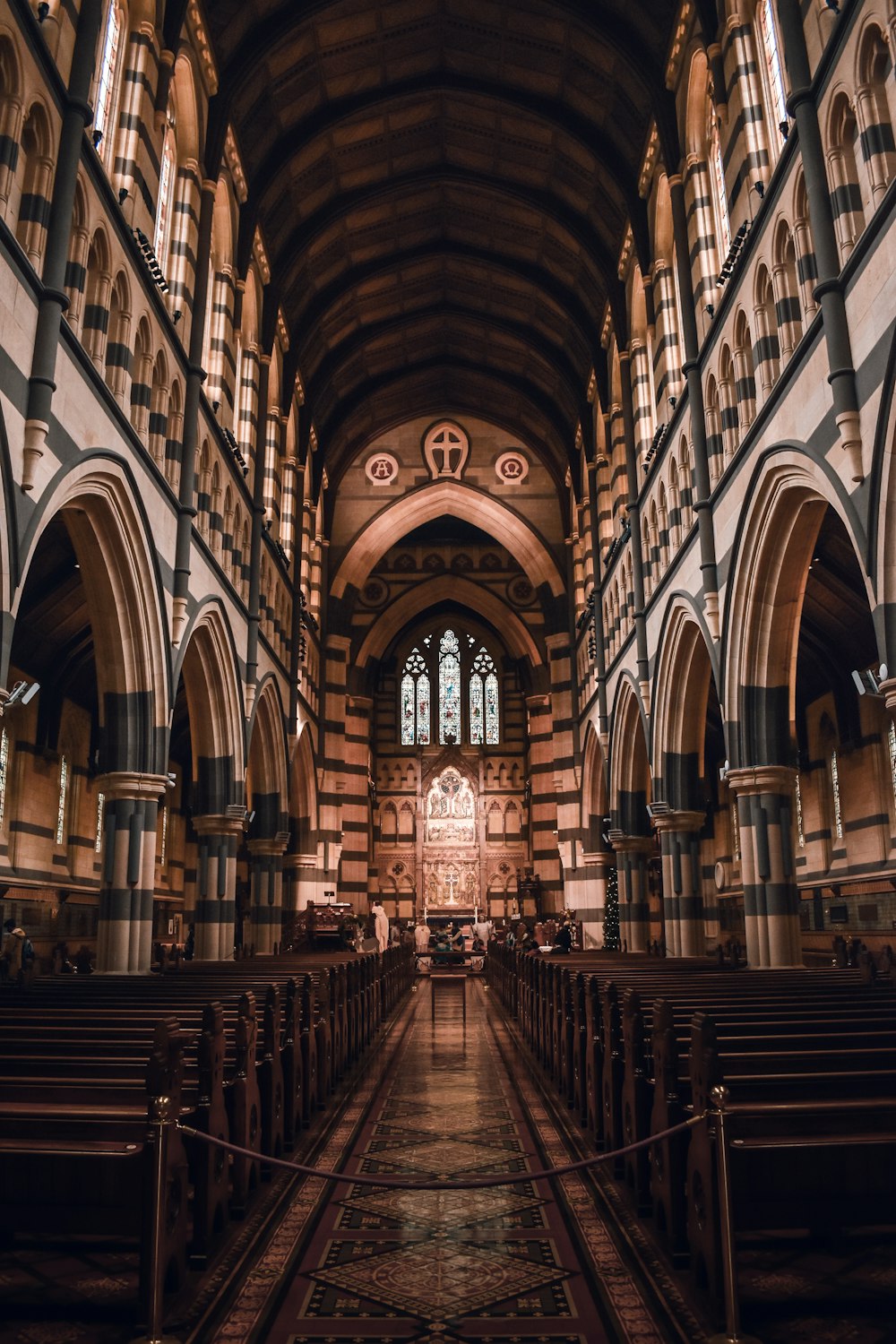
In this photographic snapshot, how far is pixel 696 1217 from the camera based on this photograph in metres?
4.94

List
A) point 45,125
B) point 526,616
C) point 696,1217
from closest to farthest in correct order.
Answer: point 696,1217, point 45,125, point 526,616

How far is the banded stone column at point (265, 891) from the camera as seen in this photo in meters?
23.9

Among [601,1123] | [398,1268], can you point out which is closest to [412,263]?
[601,1123]

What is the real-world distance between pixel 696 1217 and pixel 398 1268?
152 centimetres

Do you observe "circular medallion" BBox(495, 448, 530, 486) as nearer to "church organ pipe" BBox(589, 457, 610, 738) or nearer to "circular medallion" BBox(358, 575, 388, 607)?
"church organ pipe" BBox(589, 457, 610, 738)

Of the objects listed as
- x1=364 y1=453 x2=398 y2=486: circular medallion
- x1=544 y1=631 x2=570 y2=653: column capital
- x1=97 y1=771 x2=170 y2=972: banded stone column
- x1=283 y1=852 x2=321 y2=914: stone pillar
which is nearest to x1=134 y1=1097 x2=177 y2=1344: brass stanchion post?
x1=97 y1=771 x2=170 y2=972: banded stone column

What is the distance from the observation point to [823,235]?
396 inches

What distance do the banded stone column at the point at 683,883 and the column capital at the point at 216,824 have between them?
7.44 metres

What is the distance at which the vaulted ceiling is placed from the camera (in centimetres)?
1845

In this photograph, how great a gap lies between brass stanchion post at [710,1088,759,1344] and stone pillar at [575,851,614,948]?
24441 mm

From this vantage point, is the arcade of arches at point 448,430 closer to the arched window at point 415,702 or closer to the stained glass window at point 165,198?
the stained glass window at point 165,198

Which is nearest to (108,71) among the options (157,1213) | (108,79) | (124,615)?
(108,79)

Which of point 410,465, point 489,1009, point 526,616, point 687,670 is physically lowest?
point 489,1009

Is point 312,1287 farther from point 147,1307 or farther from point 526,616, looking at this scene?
point 526,616
